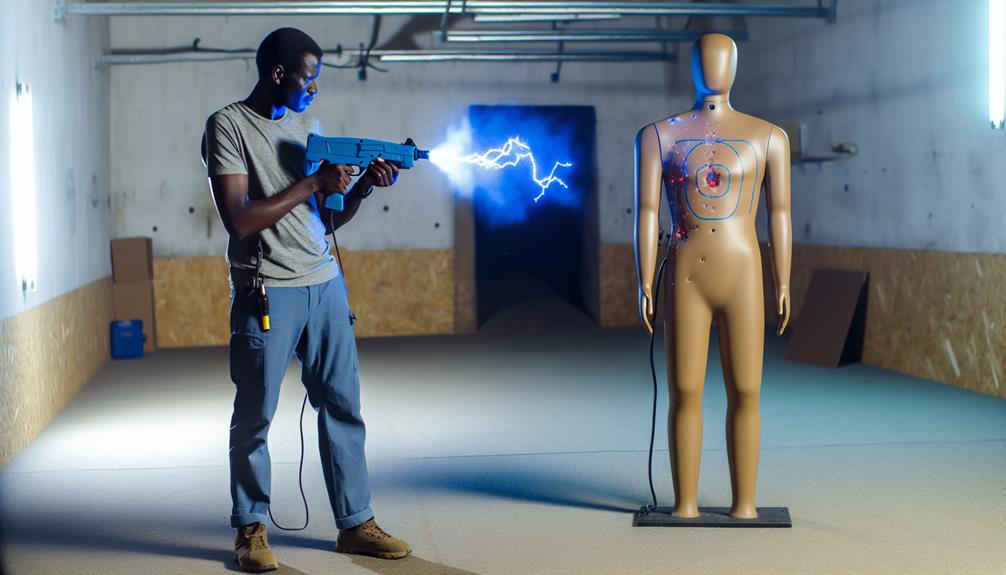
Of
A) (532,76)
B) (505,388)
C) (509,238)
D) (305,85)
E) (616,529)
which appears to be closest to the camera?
(305,85)

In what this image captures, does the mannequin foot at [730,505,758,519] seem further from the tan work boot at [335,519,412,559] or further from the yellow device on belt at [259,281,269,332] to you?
the yellow device on belt at [259,281,269,332]

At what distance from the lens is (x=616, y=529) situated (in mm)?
3281

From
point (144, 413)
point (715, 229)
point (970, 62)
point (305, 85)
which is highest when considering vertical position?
point (970, 62)

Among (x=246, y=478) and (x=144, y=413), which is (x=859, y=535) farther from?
(x=144, y=413)

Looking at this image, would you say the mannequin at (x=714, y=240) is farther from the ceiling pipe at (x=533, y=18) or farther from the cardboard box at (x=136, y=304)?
the cardboard box at (x=136, y=304)

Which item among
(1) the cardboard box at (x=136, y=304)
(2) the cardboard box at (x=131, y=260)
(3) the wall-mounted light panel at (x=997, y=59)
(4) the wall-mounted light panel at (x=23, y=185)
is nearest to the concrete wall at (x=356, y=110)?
(2) the cardboard box at (x=131, y=260)

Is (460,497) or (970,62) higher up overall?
(970,62)

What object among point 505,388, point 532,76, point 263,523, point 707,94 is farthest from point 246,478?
point 532,76

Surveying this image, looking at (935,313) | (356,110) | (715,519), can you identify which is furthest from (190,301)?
(715,519)

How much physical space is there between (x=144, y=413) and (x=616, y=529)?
316 centimetres

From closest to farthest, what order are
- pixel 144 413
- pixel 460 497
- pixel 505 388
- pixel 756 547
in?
pixel 756 547 → pixel 460 497 → pixel 144 413 → pixel 505 388

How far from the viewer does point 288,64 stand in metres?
2.75

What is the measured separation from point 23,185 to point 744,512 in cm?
344

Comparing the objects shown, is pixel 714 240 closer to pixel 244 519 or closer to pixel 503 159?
pixel 244 519
